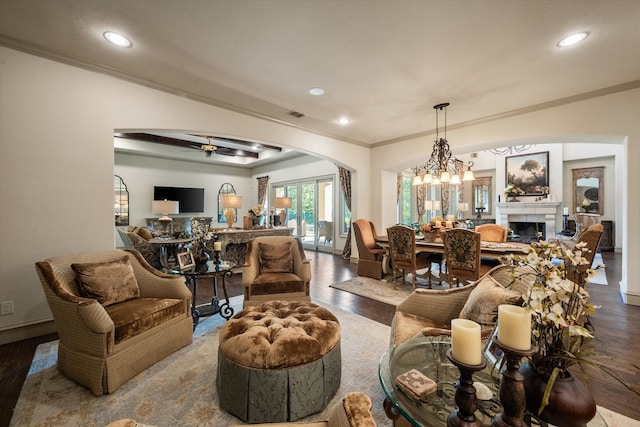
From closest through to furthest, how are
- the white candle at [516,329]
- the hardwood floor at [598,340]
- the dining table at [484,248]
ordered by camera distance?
the white candle at [516,329] → the hardwood floor at [598,340] → the dining table at [484,248]

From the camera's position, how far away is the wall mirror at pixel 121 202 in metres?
7.55

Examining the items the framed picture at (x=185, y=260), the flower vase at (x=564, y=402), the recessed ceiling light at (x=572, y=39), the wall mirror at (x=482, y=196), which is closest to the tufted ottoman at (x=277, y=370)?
the flower vase at (x=564, y=402)

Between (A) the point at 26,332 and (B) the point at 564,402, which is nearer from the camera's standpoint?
(B) the point at 564,402

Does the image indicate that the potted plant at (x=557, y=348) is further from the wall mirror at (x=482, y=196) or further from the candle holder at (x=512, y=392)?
the wall mirror at (x=482, y=196)

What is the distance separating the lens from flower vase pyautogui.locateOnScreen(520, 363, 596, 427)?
2.92ft

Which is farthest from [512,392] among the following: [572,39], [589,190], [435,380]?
[589,190]

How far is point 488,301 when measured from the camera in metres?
1.65

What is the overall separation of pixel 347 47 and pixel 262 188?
792 cm

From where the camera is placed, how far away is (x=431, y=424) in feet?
3.46

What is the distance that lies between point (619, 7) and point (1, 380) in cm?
565

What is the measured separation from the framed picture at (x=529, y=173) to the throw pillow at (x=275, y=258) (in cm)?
917

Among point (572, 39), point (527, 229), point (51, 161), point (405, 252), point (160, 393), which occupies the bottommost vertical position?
point (160, 393)

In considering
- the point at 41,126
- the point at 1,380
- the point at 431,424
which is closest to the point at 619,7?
the point at 431,424

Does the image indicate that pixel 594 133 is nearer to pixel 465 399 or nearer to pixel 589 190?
pixel 465 399
